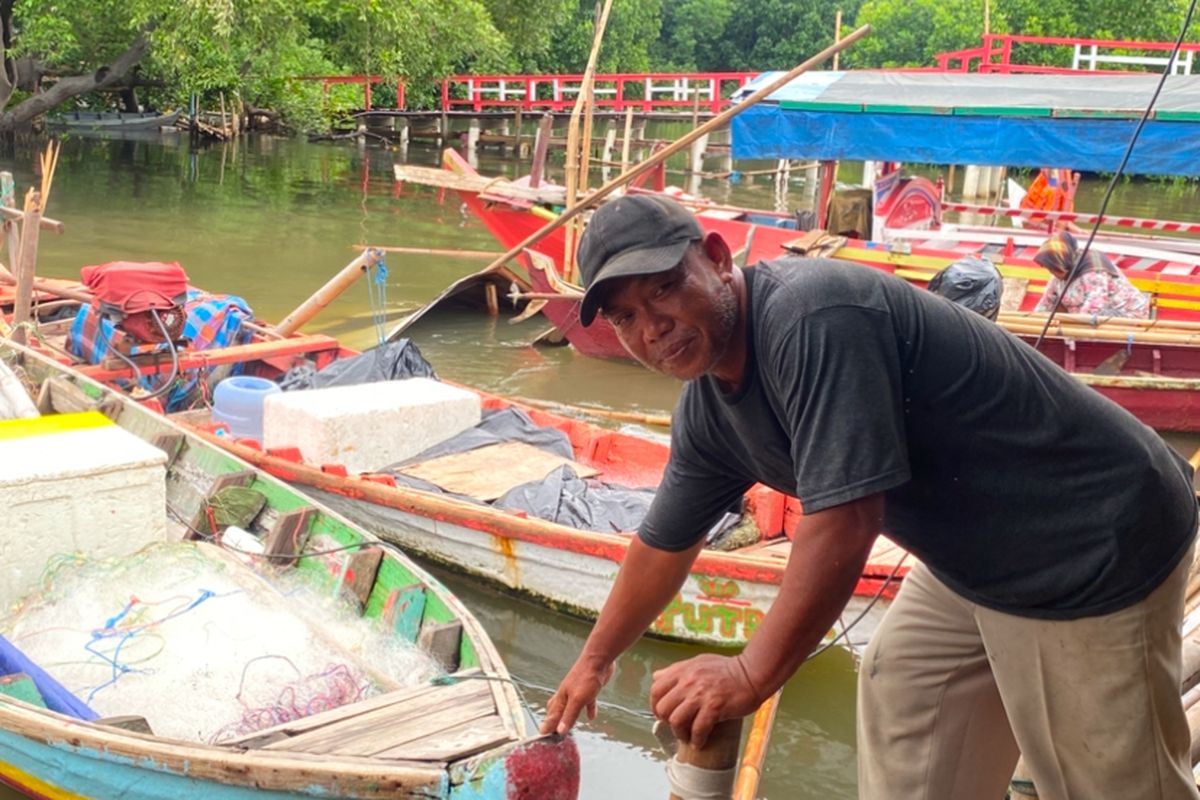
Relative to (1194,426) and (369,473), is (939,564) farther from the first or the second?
(1194,426)

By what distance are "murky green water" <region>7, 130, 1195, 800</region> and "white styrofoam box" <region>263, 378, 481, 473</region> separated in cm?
95

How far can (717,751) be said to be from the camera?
78.0 inches

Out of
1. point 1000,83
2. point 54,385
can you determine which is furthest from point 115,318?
point 1000,83

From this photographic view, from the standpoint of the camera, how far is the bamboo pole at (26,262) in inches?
323

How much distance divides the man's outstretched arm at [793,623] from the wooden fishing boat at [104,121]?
35126 mm

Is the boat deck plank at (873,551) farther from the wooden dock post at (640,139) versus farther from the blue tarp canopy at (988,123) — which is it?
the wooden dock post at (640,139)

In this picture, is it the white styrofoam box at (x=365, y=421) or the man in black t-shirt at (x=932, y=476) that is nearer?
the man in black t-shirt at (x=932, y=476)

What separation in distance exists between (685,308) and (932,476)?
474mm

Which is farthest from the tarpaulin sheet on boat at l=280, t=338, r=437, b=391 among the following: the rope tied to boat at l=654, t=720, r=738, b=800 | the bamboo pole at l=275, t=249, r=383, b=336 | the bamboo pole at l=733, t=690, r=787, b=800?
the rope tied to boat at l=654, t=720, r=738, b=800

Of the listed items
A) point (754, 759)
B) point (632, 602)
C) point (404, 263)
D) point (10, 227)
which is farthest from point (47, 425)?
point (404, 263)

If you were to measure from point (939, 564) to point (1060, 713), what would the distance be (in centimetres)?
34

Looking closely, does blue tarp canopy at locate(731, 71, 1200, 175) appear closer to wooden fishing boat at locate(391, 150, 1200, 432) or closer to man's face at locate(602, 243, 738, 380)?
wooden fishing boat at locate(391, 150, 1200, 432)

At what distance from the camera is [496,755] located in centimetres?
304

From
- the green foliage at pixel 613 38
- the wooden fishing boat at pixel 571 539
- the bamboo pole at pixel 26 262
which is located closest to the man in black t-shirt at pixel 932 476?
the wooden fishing boat at pixel 571 539
